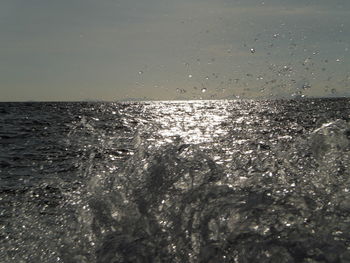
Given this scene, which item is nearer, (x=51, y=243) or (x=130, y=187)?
(x=51, y=243)

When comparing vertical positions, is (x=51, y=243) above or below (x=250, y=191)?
below

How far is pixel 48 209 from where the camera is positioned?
30.6ft

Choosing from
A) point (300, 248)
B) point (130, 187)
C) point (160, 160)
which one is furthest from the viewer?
point (160, 160)

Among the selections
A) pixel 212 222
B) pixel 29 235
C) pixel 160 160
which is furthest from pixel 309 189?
pixel 29 235

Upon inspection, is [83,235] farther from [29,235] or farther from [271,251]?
[271,251]

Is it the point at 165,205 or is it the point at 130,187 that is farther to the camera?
the point at 130,187

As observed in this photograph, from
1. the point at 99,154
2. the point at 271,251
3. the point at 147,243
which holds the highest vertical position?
the point at 271,251

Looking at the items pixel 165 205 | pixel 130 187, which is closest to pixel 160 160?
pixel 130 187

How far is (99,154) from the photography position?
21.6 metres

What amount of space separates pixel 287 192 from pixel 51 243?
155 inches

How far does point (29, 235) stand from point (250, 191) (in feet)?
13.9

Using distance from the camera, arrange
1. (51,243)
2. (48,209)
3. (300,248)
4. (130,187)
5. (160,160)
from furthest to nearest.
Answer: (48,209), (160,160), (130,187), (51,243), (300,248)

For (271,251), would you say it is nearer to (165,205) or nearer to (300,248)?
(300,248)

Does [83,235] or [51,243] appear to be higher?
[83,235]
